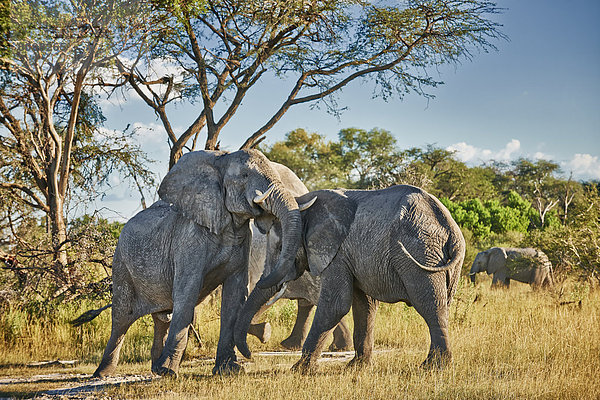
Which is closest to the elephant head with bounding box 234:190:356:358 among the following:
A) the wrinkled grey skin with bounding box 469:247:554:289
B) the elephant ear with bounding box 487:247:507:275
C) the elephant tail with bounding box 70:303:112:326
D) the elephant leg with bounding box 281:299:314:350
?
the elephant leg with bounding box 281:299:314:350

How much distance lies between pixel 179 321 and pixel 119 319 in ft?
4.20

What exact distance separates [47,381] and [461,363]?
15.8 ft

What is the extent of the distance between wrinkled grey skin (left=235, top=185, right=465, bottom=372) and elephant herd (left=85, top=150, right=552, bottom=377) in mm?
11

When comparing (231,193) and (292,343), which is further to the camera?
(292,343)

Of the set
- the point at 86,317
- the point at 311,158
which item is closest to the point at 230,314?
the point at 86,317

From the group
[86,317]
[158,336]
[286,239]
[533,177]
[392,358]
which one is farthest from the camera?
[533,177]

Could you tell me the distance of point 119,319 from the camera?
7.50 m

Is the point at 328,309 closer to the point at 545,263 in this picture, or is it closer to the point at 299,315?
the point at 299,315

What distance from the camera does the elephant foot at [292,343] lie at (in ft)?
30.5

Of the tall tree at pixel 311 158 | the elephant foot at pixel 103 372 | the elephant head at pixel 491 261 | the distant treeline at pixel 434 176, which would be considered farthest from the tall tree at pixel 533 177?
the elephant foot at pixel 103 372

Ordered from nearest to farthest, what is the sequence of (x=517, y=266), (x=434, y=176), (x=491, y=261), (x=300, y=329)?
(x=300, y=329), (x=517, y=266), (x=491, y=261), (x=434, y=176)

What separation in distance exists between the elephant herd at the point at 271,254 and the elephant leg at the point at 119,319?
0.04ft

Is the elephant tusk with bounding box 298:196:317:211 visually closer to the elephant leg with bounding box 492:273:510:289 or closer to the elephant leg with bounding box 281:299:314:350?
the elephant leg with bounding box 281:299:314:350

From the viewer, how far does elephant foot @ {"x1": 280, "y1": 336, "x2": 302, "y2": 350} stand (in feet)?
30.5
